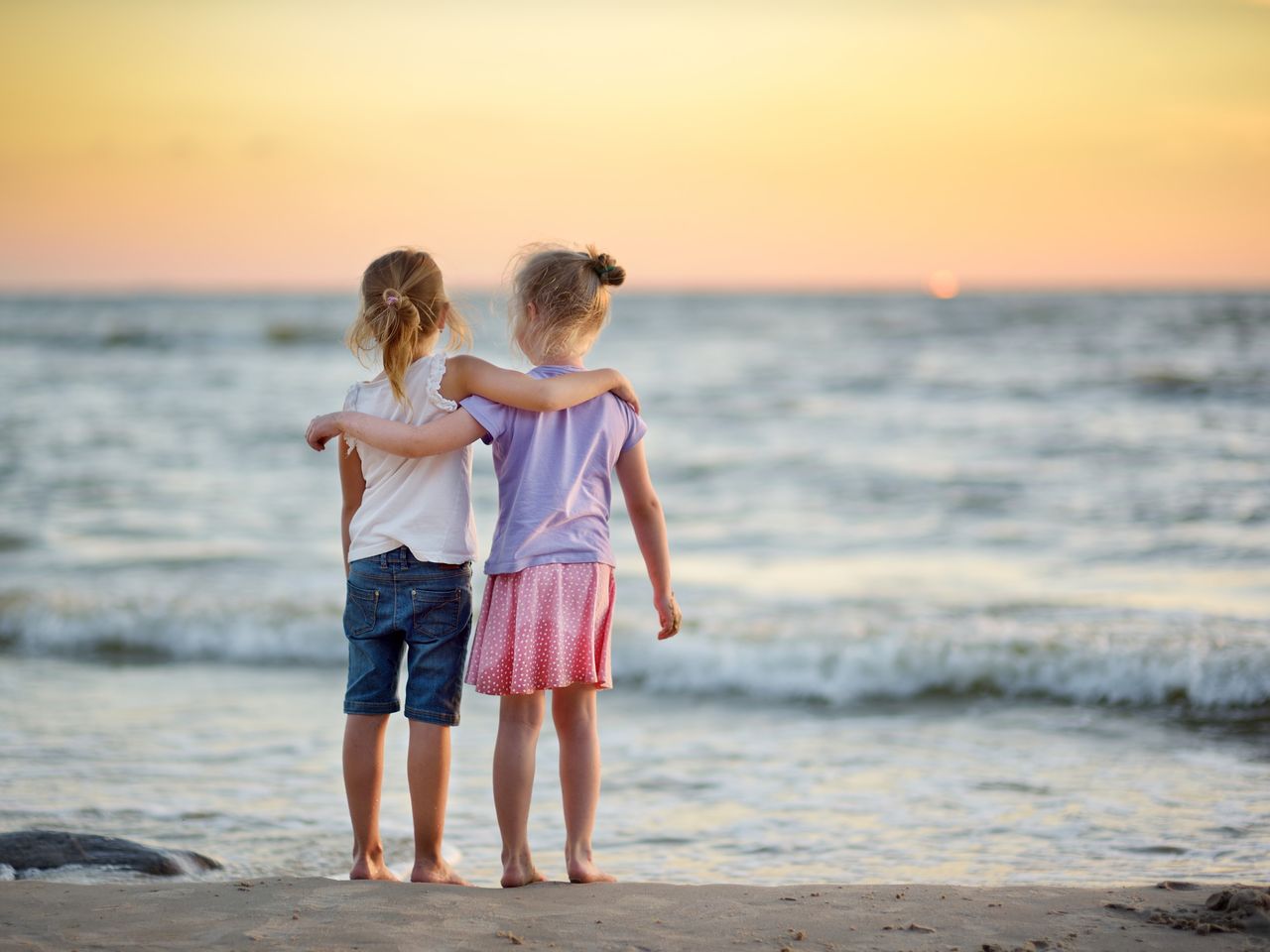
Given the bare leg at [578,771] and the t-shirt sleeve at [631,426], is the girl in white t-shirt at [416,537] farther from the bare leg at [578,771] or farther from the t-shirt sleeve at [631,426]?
the bare leg at [578,771]

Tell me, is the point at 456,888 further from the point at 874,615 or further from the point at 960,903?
the point at 874,615

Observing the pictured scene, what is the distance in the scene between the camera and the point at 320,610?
6.93 meters

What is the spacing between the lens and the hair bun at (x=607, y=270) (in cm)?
310

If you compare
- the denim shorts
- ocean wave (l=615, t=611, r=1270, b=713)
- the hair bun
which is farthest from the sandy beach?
ocean wave (l=615, t=611, r=1270, b=713)

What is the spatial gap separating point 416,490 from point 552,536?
1.20ft

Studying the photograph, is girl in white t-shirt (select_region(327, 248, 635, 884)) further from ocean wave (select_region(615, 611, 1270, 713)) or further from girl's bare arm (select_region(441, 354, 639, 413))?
ocean wave (select_region(615, 611, 1270, 713))

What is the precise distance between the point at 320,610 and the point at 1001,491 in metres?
5.94

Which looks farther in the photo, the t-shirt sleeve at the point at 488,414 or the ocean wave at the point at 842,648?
the ocean wave at the point at 842,648

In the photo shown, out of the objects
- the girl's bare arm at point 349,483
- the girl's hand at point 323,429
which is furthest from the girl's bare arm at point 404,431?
the girl's bare arm at point 349,483

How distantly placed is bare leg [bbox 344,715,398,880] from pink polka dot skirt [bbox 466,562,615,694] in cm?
33

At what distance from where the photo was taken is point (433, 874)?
10.3 ft

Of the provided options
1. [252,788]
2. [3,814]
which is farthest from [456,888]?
[3,814]

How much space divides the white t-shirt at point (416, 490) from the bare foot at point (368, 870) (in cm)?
80

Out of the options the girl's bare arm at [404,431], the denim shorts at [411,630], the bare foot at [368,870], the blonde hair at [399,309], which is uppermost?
the blonde hair at [399,309]
